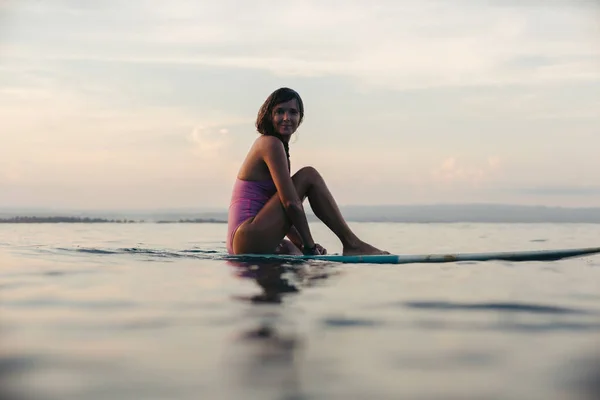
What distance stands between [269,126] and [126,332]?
2.70 meters

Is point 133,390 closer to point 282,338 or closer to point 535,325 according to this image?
point 282,338

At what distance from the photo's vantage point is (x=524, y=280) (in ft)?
11.8

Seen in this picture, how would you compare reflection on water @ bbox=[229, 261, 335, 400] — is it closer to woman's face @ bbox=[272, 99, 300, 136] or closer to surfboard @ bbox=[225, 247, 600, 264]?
surfboard @ bbox=[225, 247, 600, 264]

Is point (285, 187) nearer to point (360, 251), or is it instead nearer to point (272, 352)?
point (360, 251)

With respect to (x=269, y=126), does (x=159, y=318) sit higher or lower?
lower

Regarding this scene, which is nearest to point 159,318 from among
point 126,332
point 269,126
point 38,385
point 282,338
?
point 126,332

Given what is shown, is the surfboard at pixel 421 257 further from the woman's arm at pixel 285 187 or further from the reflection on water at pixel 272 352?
the reflection on water at pixel 272 352

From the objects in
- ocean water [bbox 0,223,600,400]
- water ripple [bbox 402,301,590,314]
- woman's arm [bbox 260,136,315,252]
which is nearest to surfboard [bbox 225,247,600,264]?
woman's arm [bbox 260,136,315,252]

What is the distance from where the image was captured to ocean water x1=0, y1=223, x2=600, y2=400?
5.09ft

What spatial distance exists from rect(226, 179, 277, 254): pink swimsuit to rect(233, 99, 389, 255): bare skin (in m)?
0.05

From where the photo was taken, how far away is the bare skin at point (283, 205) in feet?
14.1

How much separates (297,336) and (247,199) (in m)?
2.56

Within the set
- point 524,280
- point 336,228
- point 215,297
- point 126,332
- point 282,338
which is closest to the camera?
point 282,338

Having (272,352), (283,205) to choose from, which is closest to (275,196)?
(283,205)
